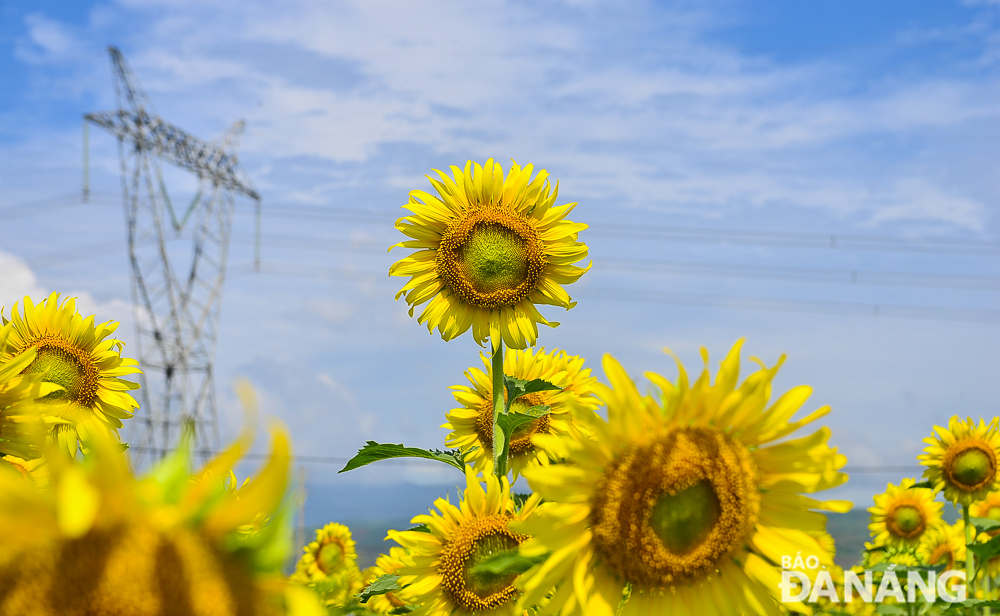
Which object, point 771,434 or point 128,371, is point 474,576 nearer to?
point 771,434

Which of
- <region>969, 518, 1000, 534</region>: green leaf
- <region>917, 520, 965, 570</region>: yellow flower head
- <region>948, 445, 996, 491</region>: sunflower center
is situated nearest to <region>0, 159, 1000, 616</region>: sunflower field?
<region>969, 518, 1000, 534</region>: green leaf

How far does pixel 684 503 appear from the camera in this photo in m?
1.91

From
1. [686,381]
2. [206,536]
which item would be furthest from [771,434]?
[206,536]

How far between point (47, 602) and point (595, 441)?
1.16m

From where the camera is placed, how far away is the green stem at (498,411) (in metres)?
2.90

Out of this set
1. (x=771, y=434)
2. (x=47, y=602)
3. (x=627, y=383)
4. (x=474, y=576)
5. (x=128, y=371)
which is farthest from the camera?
(x=128, y=371)

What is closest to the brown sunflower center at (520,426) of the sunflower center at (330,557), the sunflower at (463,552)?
the sunflower at (463,552)

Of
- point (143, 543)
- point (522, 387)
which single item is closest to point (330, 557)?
point (522, 387)

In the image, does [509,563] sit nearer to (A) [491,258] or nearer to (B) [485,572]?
(B) [485,572]

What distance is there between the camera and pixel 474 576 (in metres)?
2.95

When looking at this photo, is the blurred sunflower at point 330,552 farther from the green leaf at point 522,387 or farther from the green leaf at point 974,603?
the green leaf at point 974,603

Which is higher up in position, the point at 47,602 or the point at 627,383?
the point at 627,383

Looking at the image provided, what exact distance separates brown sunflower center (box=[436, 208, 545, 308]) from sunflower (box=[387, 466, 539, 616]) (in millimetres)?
913

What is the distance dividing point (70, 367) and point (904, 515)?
23.3ft
